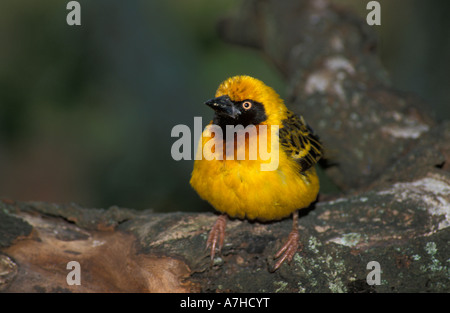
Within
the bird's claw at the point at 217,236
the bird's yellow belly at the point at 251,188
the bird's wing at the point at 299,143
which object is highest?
the bird's wing at the point at 299,143

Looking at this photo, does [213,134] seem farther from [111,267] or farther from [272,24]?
[272,24]

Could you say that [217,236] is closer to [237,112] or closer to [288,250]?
[288,250]

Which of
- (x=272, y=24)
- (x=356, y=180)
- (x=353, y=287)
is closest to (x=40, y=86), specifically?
(x=272, y=24)

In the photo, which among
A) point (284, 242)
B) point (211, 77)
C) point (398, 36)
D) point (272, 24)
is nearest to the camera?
point (284, 242)

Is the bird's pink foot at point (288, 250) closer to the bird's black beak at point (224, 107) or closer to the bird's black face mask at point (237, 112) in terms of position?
the bird's black face mask at point (237, 112)

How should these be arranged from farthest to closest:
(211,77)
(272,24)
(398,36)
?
(398,36), (211,77), (272,24)

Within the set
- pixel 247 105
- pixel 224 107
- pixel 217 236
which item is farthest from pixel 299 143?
pixel 217 236

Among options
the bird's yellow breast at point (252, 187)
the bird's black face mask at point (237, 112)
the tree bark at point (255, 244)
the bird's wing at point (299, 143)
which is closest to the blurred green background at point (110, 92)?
the tree bark at point (255, 244)
